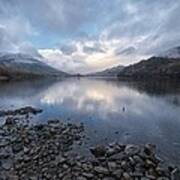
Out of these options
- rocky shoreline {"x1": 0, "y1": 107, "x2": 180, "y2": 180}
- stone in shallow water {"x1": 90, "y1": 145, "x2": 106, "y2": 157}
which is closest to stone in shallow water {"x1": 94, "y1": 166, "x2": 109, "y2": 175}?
rocky shoreline {"x1": 0, "y1": 107, "x2": 180, "y2": 180}

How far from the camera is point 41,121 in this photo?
32.0 meters

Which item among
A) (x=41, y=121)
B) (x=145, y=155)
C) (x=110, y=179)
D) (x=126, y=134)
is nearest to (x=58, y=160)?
(x=110, y=179)

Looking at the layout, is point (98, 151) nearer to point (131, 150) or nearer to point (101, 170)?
point (131, 150)

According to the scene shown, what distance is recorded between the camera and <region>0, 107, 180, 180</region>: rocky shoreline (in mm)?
14828

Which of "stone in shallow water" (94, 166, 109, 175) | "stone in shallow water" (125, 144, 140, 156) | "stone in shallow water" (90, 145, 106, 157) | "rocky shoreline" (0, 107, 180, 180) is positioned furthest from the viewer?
"stone in shallow water" (90, 145, 106, 157)

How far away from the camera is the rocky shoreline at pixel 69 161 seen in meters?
14.8

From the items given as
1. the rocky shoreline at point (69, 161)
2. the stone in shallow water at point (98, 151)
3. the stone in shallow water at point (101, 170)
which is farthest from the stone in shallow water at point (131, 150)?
the stone in shallow water at point (101, 170)

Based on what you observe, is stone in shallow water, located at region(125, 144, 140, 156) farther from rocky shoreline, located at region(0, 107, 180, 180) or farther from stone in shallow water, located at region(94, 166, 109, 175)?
stone in shallow water, located at region(94, 166, 109, 175)

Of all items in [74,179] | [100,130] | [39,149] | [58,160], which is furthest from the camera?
[100,130]

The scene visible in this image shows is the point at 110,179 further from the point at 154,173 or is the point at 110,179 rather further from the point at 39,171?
the point at 39,171

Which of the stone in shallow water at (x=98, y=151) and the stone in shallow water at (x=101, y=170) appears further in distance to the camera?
the stone in shallow water at (x=98, y=151)

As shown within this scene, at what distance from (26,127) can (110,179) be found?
604 inches

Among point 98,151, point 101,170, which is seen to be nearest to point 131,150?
point 98,151

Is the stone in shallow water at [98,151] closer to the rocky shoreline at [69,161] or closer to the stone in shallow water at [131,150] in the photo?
the rocky shoreline at [69,161]
